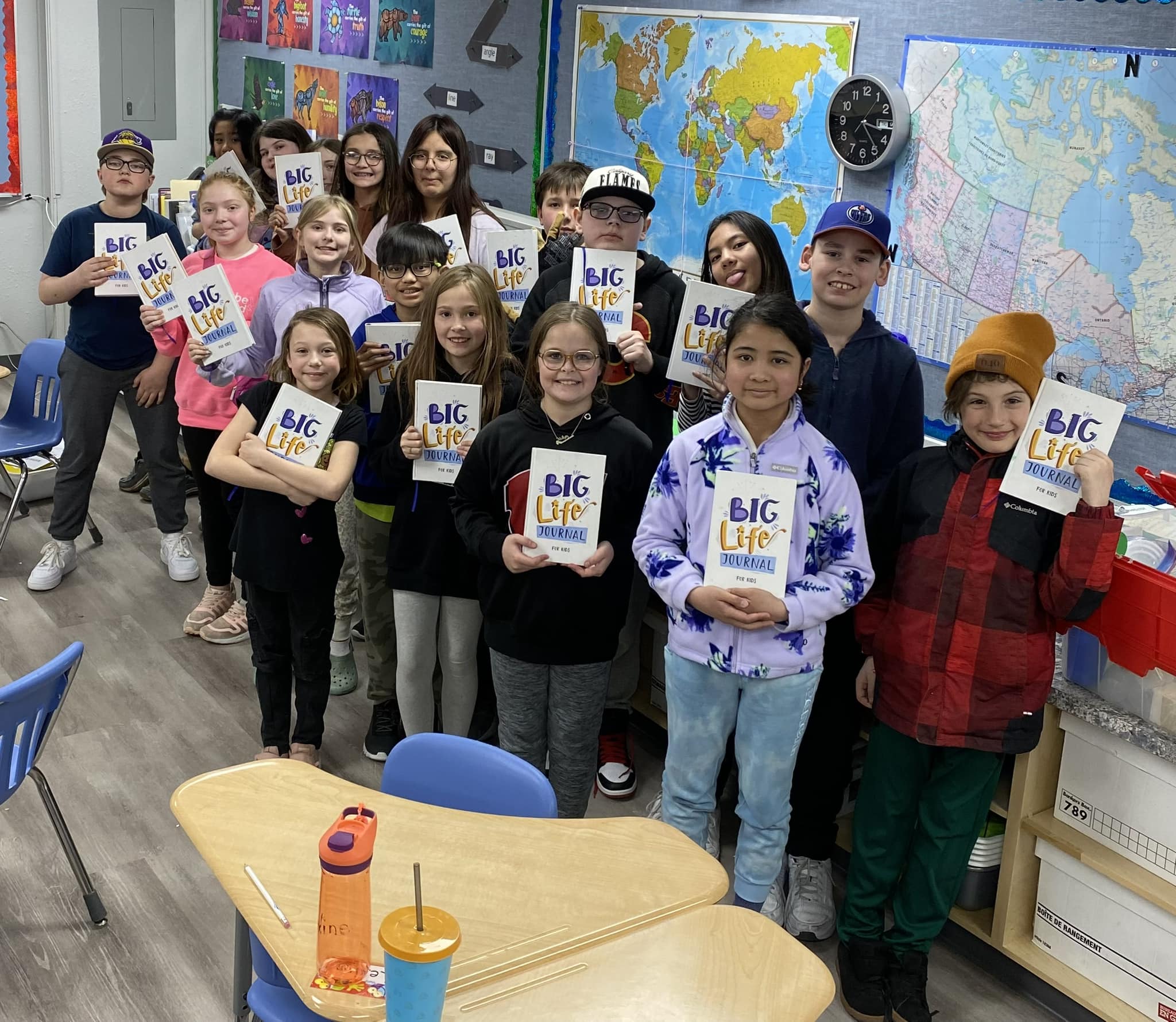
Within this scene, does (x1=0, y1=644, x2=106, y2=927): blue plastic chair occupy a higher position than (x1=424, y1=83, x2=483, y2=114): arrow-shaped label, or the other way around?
(x1=424, y1=83, x2=483, y2=114): arrow-shaped label

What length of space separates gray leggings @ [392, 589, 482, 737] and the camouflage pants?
0.41 ft

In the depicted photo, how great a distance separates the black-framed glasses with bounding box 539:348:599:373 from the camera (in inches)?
115

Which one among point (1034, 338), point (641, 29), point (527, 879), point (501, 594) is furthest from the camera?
point (641, 29)

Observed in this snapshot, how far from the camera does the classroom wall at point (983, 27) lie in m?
3.20

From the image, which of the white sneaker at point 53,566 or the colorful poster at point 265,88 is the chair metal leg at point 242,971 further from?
the colorful poster at point 265,88

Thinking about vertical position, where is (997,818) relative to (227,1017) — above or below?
above

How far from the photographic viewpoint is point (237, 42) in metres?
8.00

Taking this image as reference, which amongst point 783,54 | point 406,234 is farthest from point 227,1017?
point 783,54

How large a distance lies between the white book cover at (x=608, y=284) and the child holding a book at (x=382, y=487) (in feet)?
1.97

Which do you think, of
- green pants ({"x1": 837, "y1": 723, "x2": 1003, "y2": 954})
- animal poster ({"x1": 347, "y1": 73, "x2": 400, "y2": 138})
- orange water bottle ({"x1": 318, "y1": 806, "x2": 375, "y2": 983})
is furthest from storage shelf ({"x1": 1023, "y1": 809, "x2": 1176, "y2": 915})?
animal poster ({"x1": 347, "y1": 73, "x2": 400, "y2": 138})

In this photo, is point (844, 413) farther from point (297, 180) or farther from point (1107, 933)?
point (297, 180)

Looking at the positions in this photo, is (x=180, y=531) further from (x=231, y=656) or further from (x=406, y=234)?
(x=406, y=234)

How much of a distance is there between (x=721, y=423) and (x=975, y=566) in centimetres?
62

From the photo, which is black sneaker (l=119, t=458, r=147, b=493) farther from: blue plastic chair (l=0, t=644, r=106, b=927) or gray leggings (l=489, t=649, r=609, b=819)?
gray leggings (l=489, t=649, r=609, b=819)
